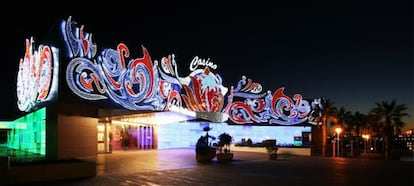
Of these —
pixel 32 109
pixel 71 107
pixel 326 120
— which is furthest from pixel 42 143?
pixel 326 120

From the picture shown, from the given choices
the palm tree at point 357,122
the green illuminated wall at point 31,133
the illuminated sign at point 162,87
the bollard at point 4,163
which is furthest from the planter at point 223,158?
the palm tree at point 357,122

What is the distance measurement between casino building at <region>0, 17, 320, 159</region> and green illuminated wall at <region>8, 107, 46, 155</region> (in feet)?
0.32

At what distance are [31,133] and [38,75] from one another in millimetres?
10044

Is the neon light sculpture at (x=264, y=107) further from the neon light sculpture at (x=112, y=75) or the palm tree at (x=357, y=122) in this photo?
the neon light sculpture at (x=112, y=75)

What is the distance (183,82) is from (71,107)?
11818 mm

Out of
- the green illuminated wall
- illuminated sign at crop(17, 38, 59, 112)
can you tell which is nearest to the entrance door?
the green illuminated wall

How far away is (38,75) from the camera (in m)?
30.9

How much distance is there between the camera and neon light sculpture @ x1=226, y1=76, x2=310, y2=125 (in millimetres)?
44875

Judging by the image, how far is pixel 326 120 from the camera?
3838 centimetres

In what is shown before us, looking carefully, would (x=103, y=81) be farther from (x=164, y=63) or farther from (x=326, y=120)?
(x=326, y=120)

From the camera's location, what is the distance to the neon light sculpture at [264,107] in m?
44.9

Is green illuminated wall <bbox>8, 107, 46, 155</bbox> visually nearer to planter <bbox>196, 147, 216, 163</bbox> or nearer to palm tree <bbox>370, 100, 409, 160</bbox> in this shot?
planter <bbox>196, 147, 216, 163</bbox>

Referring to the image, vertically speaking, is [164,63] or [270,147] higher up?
[164,63]

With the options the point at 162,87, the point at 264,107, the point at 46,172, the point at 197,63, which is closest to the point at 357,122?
the point at 264,107
